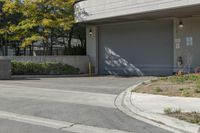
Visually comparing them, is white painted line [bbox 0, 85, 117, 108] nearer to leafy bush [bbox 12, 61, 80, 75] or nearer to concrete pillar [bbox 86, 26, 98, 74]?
leafy bush [bbox 12, 61, 80, 75]

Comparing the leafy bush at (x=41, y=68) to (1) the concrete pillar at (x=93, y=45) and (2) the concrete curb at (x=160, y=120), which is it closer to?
(1) the concrete pillar at (x=93, y=45)

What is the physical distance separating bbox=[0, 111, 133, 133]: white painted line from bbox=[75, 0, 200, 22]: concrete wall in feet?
43.3

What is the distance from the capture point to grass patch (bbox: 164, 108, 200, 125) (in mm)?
9210

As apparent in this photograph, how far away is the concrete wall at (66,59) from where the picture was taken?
2769cm

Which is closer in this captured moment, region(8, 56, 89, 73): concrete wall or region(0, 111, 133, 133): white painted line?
region(0, 111, 133, 133): white painted line

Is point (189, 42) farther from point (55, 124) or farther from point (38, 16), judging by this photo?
point (55, 124)

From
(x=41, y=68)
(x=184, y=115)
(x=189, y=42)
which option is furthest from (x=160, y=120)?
(x=41, y=68)

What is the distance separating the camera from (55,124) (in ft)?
30.8

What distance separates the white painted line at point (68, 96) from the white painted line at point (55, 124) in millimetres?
2905

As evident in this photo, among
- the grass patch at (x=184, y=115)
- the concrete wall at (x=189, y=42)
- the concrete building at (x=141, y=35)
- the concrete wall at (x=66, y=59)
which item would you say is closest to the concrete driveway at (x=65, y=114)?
the grass patch at (x=184, y=115)

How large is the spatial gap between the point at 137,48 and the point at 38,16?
26.6 feet

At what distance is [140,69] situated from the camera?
27.3 m

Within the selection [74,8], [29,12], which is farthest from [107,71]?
[29,12]

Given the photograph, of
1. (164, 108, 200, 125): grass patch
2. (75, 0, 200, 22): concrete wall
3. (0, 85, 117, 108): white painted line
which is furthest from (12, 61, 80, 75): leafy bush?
(164, 108, 200, 125): grass patch
